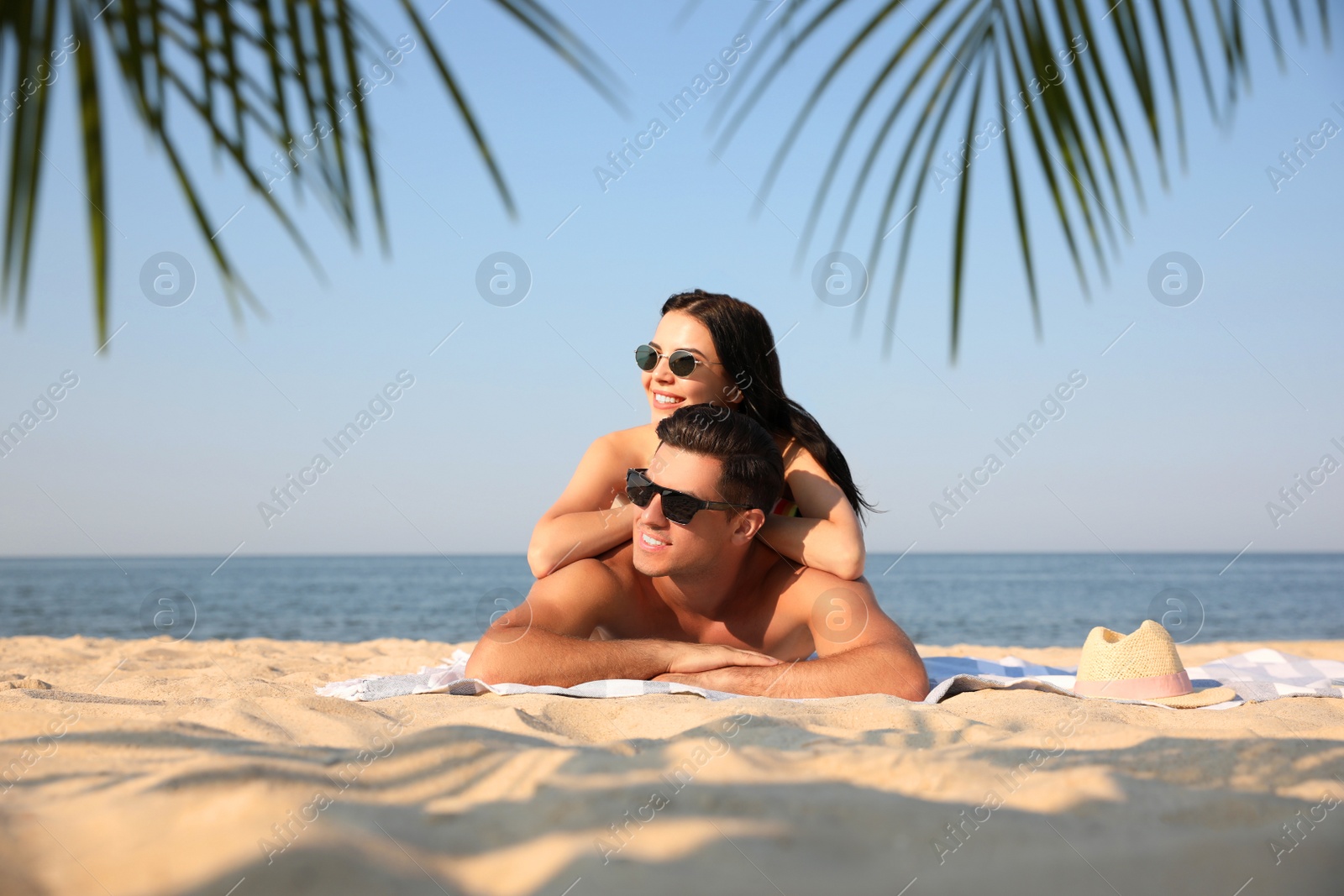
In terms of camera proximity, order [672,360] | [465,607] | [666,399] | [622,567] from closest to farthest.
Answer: [622,567], [672,360], [666,399], [465,607]

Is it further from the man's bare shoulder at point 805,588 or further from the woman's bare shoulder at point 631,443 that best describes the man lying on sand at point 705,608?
the woman's bare shoulder at point 631,443

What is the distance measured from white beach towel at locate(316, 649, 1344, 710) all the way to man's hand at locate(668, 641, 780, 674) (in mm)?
210

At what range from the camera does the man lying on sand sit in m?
3.48

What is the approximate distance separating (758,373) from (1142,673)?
205cm

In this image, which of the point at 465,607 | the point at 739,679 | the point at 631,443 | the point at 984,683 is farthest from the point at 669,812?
the point at 465,607

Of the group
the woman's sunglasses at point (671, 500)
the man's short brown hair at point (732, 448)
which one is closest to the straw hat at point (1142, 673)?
the man's short brown hair at point (732, 448)

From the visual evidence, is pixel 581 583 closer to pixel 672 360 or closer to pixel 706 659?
pixel 706 659

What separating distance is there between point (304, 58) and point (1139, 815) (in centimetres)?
173

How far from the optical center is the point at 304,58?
2.96 feet

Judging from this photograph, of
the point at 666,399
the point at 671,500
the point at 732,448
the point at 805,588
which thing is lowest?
the point at 805,588

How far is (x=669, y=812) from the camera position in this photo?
5.24 ft

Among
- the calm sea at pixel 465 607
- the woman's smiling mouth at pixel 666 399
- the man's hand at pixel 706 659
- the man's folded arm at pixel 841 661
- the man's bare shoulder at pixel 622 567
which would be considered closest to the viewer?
the man's folded arm at pixel 841 661

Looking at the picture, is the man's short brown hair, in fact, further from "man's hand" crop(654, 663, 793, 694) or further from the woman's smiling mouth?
"man's hand" crop(654, 663, 793, 694)

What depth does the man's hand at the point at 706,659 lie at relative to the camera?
3.61m
